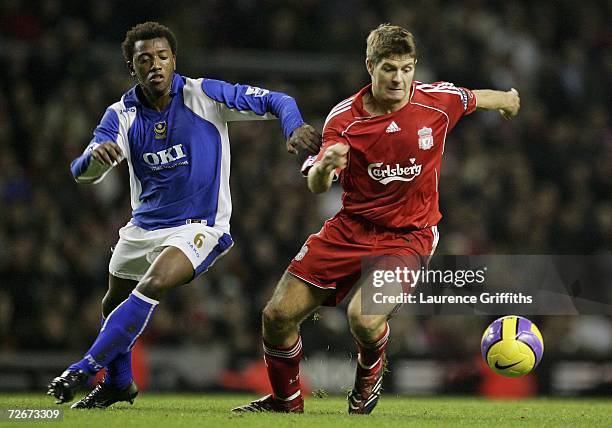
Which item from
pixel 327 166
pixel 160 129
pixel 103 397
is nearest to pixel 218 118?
pixel 160 129

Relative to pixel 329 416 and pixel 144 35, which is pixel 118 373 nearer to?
pixel 329 416

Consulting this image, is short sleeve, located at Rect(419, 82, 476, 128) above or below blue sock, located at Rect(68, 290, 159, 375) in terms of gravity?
above

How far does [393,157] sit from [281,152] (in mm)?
6333

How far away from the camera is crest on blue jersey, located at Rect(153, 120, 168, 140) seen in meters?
6.59

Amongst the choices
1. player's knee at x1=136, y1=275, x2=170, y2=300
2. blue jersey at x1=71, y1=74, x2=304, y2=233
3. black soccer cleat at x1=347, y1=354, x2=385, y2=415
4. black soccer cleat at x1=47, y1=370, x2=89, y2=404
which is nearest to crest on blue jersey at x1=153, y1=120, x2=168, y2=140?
blue jersey at x1=71, y1=74, x2=304, y2=233

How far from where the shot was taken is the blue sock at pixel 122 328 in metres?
5.99

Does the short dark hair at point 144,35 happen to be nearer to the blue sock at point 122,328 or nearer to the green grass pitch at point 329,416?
the blue sock at point 122,328

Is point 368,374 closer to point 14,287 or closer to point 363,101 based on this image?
point 363,101

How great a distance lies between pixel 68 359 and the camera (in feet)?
33.5

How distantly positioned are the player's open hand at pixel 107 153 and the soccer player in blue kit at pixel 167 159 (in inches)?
9.4

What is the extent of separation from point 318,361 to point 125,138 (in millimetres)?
4224

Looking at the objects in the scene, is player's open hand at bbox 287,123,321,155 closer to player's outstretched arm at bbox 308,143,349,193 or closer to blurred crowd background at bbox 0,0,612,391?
player's outstretched arm at bbox 308,143,349,193

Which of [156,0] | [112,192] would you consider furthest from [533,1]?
[112,192]

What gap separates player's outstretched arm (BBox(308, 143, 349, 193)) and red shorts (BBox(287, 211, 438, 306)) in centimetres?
66
